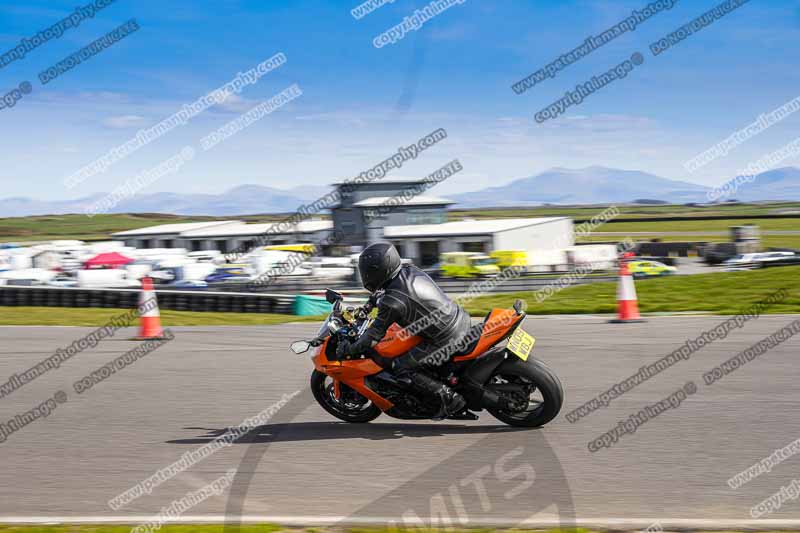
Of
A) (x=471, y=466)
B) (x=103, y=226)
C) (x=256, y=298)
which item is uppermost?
(x=471, y=466)

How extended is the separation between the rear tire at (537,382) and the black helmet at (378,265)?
1.14 metres

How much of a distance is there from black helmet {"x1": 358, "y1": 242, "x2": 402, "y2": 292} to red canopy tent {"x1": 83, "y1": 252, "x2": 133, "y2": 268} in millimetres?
47663

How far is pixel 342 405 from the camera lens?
7066 millimetres

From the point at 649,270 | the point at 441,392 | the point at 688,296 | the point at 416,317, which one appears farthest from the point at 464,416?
the point at 649,270

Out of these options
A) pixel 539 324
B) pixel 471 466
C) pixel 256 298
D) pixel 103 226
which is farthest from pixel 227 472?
pixel 103 226

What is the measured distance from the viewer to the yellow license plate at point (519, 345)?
20.5 feet

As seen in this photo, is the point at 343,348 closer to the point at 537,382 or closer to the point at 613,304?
the point at 537,382

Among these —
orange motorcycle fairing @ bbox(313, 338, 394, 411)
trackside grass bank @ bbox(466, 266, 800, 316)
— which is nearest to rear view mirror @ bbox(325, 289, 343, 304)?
orange motorcycle fairing @ bbox(313, 338, 394, 411)

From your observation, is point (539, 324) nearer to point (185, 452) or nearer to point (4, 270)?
point (185, 452)

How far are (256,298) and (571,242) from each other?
54782 mm

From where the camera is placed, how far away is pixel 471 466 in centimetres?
559

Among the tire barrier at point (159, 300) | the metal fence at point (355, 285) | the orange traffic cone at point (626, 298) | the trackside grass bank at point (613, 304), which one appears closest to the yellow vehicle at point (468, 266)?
the metal fence at point (355, 285)

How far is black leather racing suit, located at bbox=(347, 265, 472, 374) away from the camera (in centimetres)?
641

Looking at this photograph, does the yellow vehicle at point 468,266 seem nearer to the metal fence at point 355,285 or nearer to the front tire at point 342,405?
the metal fence at point 355,285
